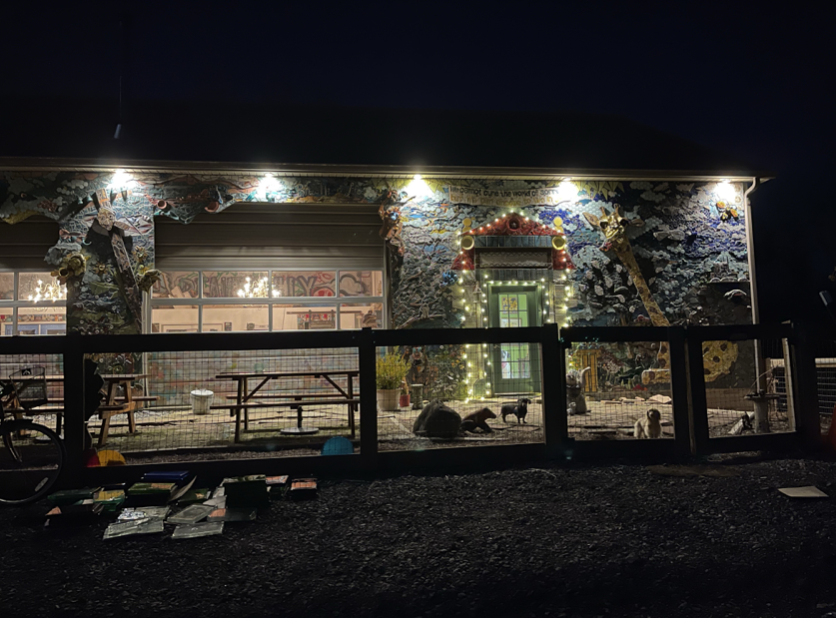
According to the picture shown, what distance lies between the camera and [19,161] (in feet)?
30.1

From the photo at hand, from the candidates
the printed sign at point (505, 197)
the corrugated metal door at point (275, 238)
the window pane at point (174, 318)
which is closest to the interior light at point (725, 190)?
the printed sign at point (505, 197)

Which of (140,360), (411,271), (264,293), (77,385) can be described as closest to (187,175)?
(264,293)

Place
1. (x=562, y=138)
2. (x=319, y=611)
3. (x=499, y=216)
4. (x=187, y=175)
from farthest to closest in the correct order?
(x=562, y=138) → (x=499, y=216) → (x=187, y=175) → (x=319, y=611)

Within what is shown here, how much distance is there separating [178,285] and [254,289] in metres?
1.28

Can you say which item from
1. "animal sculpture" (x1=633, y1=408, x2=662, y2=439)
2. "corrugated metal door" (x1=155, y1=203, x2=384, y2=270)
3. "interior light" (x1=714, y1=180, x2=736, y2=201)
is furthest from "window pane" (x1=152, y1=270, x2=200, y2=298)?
"interior light" (x1=714, y1=180, x2=736, y2=201)

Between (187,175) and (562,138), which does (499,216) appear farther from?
(187,175)

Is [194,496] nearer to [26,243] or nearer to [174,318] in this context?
[174,318]

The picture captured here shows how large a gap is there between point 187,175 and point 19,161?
243cm

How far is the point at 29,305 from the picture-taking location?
33.0 ft

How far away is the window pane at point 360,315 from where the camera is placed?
35.6 ft

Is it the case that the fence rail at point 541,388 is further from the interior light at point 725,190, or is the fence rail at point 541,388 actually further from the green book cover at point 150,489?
the interior light at point 725,190

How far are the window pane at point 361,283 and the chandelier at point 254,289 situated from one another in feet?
4.51

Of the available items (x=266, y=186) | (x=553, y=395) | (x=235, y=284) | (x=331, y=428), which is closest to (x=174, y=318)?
(x=235, y=284)

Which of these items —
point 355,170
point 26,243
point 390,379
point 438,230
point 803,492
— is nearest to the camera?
point 803,492
